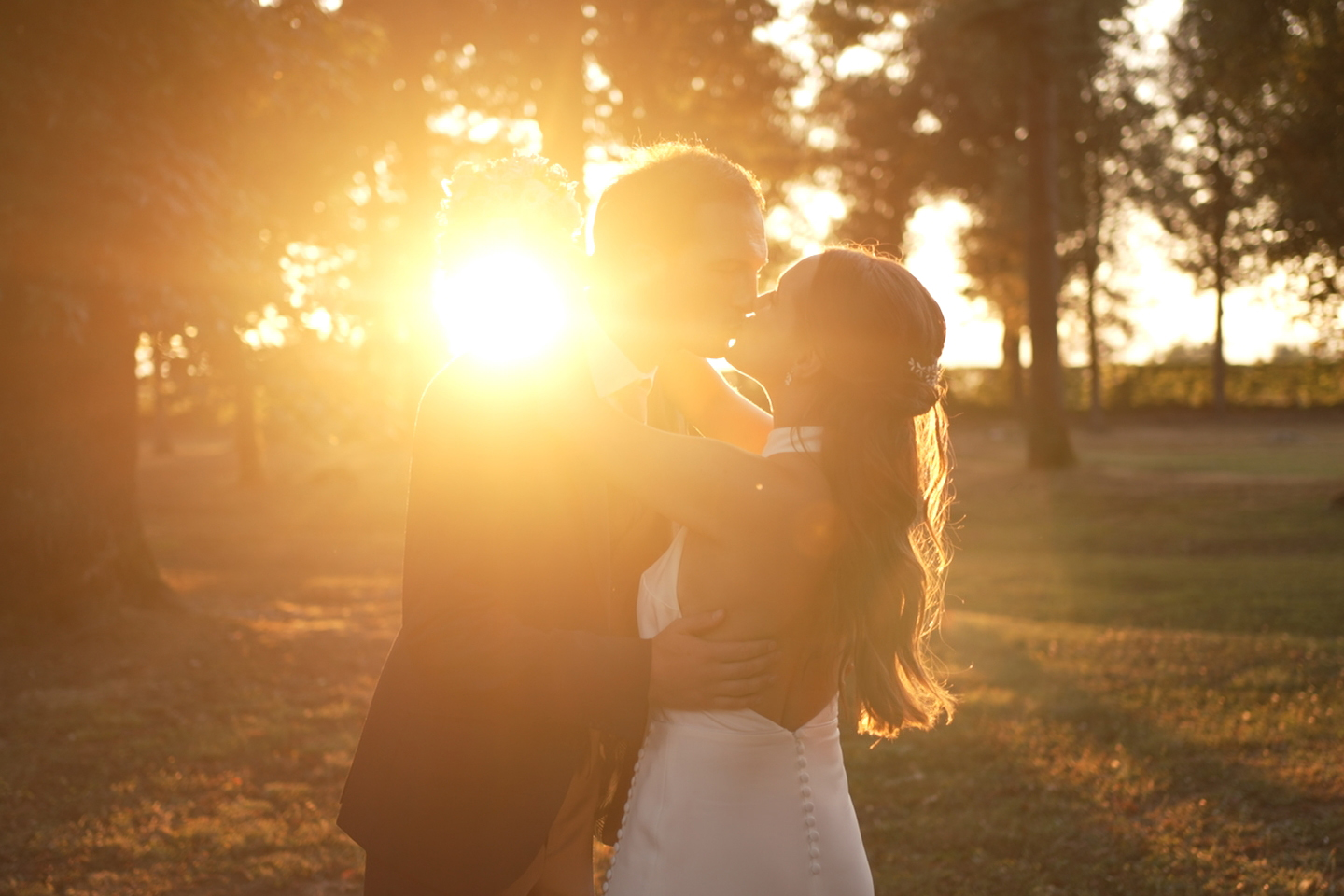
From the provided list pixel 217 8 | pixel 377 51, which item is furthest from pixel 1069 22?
pixel 217 8

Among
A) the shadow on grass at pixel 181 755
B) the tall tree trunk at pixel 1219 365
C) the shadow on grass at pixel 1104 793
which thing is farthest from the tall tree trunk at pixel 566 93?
the tall tree trunk at pixel 1219 365

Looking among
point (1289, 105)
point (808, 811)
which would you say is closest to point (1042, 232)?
point (1289, 105)

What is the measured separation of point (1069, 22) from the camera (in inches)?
974

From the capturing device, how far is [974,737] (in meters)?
8.30

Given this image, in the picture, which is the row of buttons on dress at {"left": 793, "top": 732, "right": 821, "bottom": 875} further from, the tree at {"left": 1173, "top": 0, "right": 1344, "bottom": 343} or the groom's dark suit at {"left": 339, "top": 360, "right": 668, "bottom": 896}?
the tree at {"left": 1173, "top": 0, "right": 1344, "bottom": 343}

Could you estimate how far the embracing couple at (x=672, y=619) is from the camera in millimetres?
2480

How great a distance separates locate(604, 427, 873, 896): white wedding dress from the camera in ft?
8.15

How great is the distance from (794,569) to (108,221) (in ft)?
31.3

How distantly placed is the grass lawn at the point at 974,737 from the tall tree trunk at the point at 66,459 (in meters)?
0.62

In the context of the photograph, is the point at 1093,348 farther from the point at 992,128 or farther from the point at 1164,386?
the point at 992,128

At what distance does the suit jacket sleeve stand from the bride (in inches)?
6.9

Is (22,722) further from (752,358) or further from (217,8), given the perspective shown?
(752,358)

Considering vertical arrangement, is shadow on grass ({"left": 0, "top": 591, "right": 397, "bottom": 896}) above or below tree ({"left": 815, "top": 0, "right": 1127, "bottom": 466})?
below

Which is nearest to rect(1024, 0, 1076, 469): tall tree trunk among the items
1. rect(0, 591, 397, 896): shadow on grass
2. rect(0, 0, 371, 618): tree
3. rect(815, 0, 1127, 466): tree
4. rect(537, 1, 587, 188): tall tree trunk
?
rect(815, 0, 1127, 466): tree
